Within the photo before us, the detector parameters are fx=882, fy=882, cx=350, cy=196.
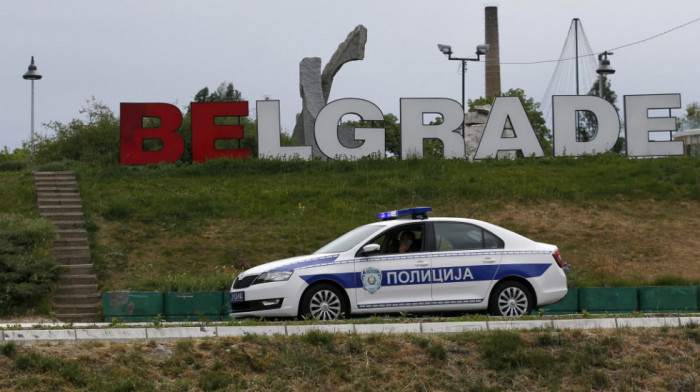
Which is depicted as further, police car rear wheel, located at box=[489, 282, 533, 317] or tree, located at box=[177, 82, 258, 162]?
tree, located at box=[177, 82, 258, 162]

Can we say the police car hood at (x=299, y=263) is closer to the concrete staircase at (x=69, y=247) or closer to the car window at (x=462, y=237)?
the car window at (x=462, y=237)

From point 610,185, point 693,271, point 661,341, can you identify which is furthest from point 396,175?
point 661,341

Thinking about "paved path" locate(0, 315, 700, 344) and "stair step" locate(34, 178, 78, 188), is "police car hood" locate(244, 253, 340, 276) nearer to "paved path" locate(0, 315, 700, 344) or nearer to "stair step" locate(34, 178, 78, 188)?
"paved path" locate(0, 315, 700, 344)

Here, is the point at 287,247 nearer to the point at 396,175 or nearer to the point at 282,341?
the point at 396,175

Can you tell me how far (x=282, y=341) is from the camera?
946 cm

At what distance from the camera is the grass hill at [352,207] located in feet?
78.5

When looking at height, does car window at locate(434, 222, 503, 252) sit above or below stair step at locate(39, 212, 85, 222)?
below

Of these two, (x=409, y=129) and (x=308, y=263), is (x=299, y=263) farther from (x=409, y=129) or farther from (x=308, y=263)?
(x=409, y=129)

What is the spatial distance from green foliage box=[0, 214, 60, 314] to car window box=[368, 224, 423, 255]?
9.92m

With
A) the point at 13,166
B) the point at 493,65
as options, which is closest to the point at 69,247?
the point at 13,166

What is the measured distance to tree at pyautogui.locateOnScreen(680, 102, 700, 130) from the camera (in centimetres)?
9450

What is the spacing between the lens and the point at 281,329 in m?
9.91

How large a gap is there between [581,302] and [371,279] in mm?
5225

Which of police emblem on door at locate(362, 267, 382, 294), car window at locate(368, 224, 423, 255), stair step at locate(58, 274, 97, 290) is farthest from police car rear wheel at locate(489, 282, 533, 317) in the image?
stair step at locate(58, 274, 97, 290)
